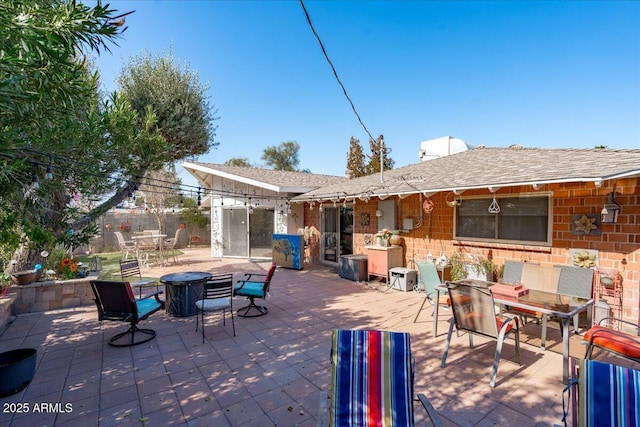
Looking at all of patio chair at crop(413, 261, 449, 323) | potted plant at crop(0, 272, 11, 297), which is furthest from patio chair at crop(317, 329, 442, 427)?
potted plant at crop(0, 272, 11, 297)

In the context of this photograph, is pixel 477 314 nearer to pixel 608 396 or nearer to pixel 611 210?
pixel 608 396

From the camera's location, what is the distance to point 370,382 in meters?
2.61

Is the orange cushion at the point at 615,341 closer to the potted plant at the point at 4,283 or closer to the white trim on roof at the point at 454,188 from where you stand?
the white trim on roof at the point at 454,188

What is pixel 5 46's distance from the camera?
8.83 feet

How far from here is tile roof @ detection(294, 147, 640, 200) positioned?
5143 mm

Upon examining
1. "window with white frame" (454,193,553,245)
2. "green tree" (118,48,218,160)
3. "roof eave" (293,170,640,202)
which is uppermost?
"green tree" (118,48,218,160)

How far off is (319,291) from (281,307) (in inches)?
66.8

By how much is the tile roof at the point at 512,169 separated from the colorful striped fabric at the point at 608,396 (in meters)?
3.81

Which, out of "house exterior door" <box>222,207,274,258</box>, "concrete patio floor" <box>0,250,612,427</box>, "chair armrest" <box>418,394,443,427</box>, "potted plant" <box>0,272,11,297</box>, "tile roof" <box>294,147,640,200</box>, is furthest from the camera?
"house exterior door" <box>222,207,274,258</box>

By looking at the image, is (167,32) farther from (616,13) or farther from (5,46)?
(616,13)

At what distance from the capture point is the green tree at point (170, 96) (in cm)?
898

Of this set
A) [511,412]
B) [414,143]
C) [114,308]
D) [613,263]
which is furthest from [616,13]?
[114,308]

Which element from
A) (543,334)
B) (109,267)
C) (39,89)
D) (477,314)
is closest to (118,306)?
(39,89)

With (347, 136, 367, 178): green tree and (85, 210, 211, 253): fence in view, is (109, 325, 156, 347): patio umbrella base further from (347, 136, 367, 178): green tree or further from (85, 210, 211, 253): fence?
(347, 136, 367, 178): green tree
